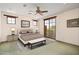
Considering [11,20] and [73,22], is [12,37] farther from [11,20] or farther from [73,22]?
[73,22]

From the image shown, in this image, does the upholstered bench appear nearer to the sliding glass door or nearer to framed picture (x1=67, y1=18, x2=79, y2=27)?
the sliding glass door

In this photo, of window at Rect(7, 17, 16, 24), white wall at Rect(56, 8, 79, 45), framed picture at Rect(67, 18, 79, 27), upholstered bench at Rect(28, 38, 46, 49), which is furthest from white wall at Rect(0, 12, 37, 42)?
framed picture at Rect(67, 18, 79, 27)

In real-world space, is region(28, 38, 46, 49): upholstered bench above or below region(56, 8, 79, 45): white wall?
below

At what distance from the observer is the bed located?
2.08m

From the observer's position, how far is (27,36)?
2.14 metres

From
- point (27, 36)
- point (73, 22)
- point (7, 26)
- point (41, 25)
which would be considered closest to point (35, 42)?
point (27, 36)

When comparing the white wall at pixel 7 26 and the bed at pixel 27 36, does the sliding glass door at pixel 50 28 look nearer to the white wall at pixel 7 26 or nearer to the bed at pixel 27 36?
the bed at pixel 27 36

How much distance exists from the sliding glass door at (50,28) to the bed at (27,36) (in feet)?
0.66

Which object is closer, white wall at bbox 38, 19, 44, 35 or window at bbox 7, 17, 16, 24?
window at bbox 7, 17, 16, 24

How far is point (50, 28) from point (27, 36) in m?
0.67

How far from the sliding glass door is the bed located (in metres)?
0.20

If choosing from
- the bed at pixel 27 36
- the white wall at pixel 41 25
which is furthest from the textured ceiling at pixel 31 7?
the bed at pixel 27 36

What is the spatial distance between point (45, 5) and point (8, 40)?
4.13 feet
